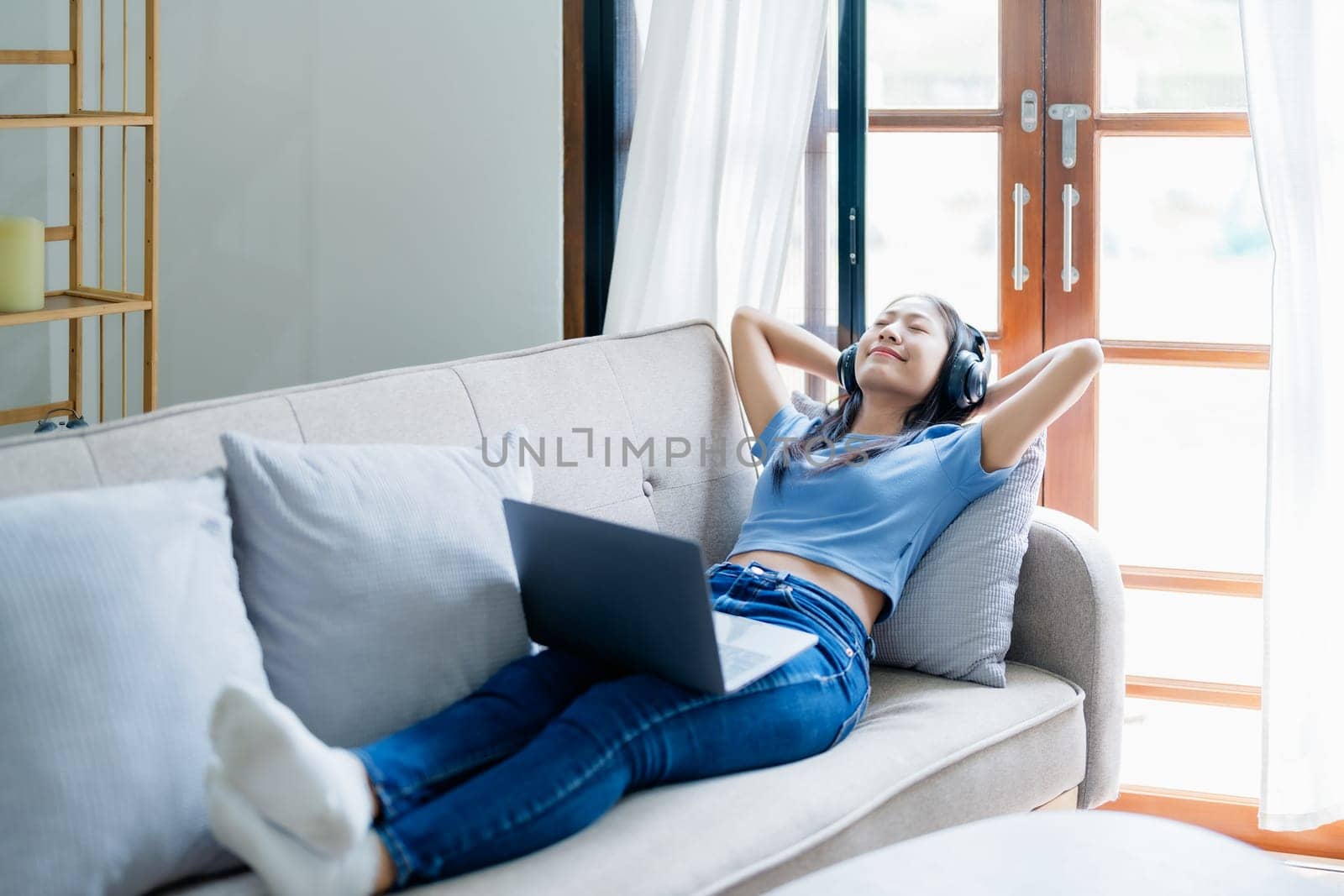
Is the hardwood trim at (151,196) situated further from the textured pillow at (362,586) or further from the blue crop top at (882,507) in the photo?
the blue crop top at (882,507)

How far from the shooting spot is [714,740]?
4.95 feet

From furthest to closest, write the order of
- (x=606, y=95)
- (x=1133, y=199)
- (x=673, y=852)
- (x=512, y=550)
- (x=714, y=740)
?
(x=606, y=95) < (x=1133, y=199) < (x=512, y=550) < (x=714, y=740) < (x=673, y=852)

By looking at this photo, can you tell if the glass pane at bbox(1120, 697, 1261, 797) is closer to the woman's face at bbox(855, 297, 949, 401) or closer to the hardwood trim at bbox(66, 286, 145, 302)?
the woman's face at bbox(855, 297, 949, 401)

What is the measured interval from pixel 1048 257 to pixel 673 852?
1.54 metres

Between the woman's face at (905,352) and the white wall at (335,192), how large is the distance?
811 millimetres

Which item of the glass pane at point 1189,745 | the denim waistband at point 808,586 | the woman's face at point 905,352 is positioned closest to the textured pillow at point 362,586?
the denim waistband at point 808,586

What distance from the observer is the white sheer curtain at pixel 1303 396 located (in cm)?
211

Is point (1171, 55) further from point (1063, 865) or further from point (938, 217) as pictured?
point (1063, 865)

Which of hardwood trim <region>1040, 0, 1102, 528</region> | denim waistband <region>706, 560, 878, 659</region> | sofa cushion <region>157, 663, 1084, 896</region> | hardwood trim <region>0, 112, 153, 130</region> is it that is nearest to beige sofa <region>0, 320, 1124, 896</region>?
sofa cushion <region>157, 663, 1084, 896</region>

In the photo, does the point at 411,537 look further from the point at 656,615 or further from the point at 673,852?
the point at 673,852

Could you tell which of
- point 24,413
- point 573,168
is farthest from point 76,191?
point 573,168

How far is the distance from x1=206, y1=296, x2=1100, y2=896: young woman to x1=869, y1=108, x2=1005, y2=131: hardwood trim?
496 mm

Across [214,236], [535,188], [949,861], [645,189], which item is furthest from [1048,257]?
[214,236]

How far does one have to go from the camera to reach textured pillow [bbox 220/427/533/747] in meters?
1.46
